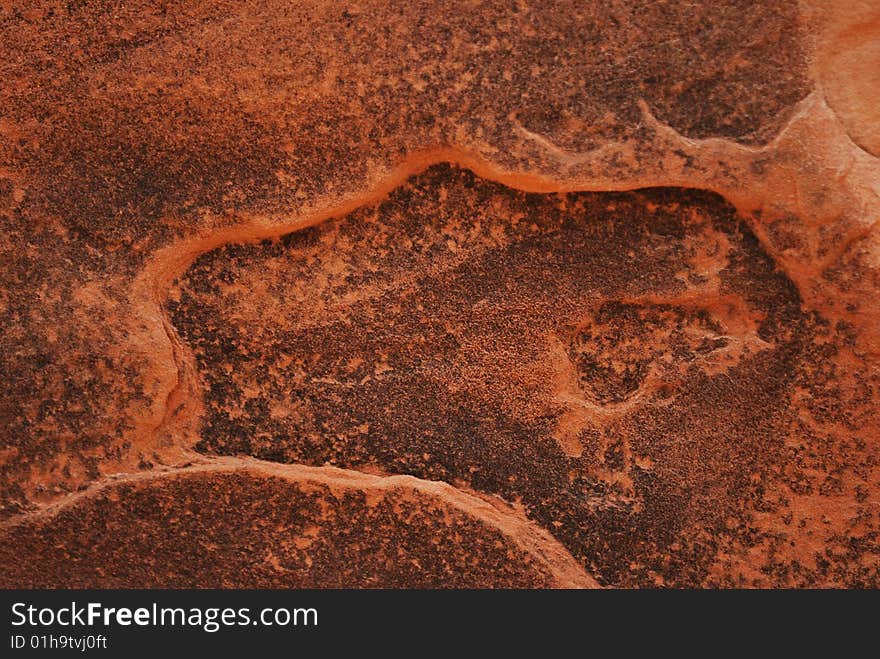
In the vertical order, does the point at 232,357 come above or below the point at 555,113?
below

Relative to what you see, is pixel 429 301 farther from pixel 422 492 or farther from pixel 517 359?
pixel 422 492

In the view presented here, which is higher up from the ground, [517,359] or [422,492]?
[517,359]

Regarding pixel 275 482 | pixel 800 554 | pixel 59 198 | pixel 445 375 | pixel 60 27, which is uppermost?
pixel 60 27

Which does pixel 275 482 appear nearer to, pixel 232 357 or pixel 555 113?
pixel 232 357

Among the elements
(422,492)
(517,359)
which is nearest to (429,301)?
(517,359)

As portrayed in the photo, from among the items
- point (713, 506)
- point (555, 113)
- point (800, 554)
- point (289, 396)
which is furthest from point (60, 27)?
point (800, 554)

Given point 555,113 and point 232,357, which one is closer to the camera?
point 555,113
